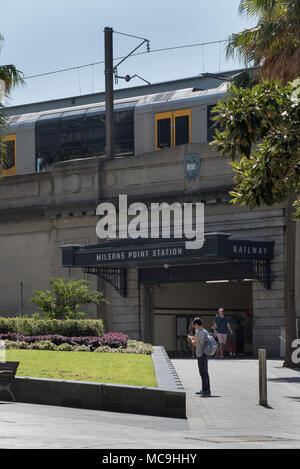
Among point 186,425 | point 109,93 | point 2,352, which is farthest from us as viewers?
point 109,93

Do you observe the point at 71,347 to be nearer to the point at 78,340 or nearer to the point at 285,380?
the point at 78,340

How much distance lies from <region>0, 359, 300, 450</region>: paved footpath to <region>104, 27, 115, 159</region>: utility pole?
17.3 m

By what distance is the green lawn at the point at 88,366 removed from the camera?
18.7 metres

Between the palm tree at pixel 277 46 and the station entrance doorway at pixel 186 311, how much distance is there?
8.18 meters

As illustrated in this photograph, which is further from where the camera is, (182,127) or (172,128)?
(172,128)

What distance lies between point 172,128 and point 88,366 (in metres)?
17.3

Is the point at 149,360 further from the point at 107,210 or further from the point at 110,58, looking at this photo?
the point at 110,58

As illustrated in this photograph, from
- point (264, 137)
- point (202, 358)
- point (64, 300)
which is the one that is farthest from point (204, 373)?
point (64, 300)

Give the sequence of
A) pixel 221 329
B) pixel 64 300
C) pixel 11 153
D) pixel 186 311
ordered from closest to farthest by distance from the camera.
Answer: pixel 64 300 → pixel 221 329 → pixel 186 311 → pixel 11 153

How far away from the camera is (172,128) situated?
1438 inches

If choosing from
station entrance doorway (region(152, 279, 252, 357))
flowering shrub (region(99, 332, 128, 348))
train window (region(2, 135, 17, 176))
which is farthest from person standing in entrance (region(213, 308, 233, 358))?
train window (region(2, 135, 17, 176))

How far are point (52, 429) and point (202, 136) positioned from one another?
23.3 metres

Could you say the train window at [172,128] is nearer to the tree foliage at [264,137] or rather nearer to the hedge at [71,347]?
the hedge at [71,347]

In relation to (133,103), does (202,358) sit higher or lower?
lower
